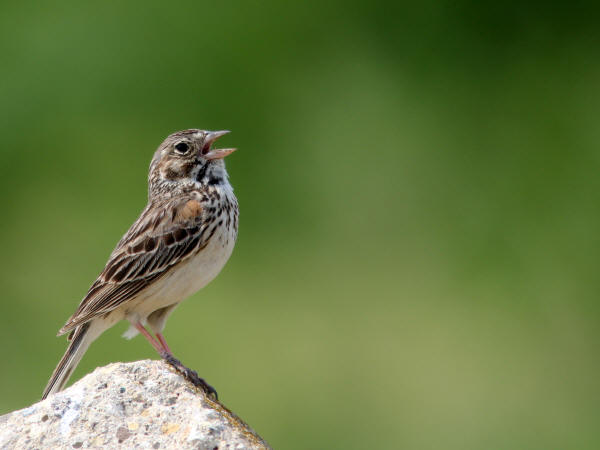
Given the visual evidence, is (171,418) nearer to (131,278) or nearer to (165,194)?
(131,278)

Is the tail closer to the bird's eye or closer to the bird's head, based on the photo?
the bird's head

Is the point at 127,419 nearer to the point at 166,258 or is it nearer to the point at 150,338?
the point at 150,338

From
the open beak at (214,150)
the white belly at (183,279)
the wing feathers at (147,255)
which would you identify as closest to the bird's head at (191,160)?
the open beak at (214,150)

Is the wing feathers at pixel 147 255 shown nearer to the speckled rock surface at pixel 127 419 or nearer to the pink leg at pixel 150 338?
the pink leg at pixel 150 338

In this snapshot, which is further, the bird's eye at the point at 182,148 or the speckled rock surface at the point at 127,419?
the bird's eye at the point at 182,148

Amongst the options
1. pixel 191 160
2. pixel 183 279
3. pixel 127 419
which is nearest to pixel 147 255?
pixel 183 279

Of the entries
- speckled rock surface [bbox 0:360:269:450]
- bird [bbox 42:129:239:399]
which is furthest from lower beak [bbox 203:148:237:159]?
speckled rock surface [bbox 0:360:269:450]

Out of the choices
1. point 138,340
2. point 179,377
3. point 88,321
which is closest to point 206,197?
point 88,321
